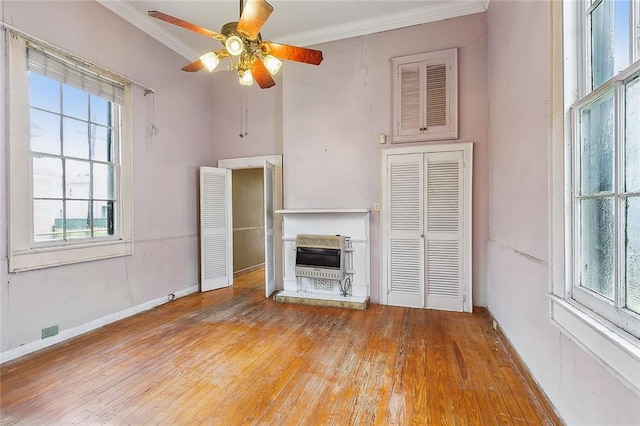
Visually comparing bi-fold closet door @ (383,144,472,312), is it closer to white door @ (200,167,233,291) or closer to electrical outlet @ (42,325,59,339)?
white door @ (200,167,233,291)

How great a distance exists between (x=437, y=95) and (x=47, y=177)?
4382 millimetres

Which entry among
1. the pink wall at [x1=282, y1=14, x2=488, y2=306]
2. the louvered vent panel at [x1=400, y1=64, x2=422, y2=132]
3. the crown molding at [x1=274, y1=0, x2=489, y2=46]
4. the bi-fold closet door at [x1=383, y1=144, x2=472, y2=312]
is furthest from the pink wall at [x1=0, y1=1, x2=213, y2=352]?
the louvered vent panel at [x1=400, y1=64, x2=422, y2=132]

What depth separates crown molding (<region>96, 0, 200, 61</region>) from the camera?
3387mm

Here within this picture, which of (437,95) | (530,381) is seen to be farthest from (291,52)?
(530,381)

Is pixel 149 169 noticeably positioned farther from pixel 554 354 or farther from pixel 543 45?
pixel 554 354

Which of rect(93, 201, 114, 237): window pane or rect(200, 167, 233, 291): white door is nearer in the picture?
rect(93, 201, 114, 237): window pane

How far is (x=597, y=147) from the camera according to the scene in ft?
4.78

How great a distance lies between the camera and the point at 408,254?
3.83m

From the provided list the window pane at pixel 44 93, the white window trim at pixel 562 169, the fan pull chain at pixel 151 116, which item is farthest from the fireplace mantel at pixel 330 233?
the window pane at pixel 44 93

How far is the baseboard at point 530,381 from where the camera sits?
1744 millimetres

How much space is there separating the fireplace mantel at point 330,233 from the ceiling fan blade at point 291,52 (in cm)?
195

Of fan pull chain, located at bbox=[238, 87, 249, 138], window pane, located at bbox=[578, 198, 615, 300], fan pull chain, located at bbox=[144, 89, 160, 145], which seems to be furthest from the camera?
fan pull chain, located at bbox=[238, 87, 249, 138]

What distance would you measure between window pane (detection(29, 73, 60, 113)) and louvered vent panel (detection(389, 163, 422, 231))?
12.3ft

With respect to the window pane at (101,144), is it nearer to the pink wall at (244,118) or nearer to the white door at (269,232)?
the pink wall at (244,118)
